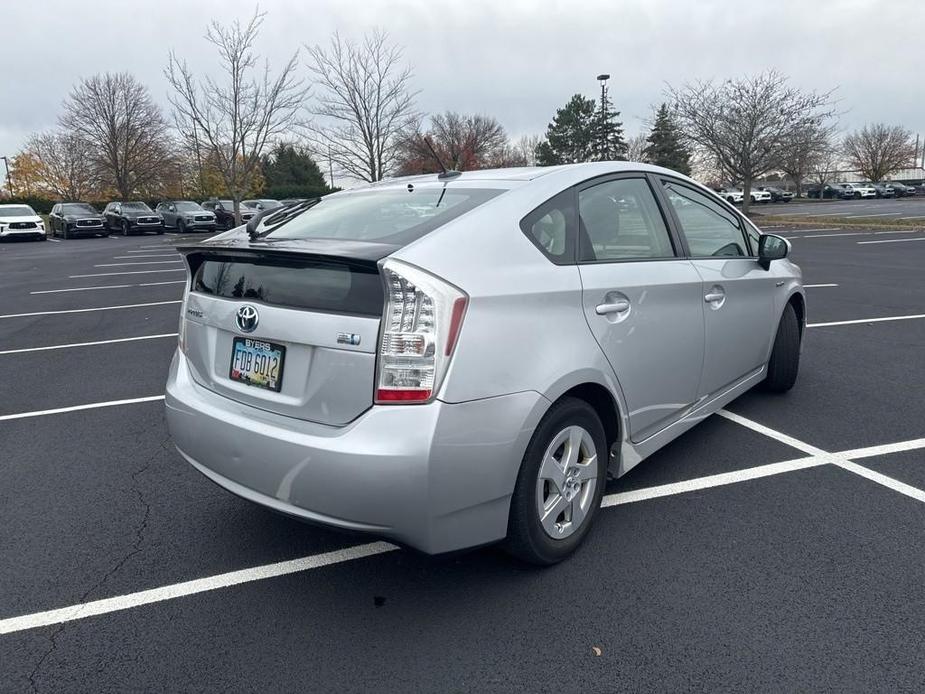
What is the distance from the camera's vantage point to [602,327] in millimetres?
3010

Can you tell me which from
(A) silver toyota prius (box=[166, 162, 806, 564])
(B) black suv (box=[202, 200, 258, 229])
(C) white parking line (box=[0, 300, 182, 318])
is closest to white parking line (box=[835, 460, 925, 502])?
(A) silver toyota prius (box=[166, 162, 806, 564])

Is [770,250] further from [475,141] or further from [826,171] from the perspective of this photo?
[826,171]

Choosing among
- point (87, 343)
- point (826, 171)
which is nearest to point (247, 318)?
point (87, 343)

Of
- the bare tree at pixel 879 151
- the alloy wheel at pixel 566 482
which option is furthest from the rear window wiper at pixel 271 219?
the bare tree at pixel 879 151

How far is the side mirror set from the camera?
Result: 4.52 metres

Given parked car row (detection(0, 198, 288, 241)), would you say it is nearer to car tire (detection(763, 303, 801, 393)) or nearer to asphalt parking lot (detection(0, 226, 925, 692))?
car tire (detection(763, 303, 801, 393))

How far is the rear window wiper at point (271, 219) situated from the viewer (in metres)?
3.27

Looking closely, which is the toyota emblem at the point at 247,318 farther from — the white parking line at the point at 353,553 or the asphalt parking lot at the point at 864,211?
the asphalt parking lot at the point at 864,211

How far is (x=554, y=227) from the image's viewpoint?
9.98 feet

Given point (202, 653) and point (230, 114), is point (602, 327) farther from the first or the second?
point (230, 114)

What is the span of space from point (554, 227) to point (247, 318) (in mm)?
1324

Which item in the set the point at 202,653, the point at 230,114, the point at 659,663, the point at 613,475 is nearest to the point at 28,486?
the point at 202,653

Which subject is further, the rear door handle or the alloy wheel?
the rear door handle

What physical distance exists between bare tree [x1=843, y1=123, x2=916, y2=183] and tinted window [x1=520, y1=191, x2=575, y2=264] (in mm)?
87268
